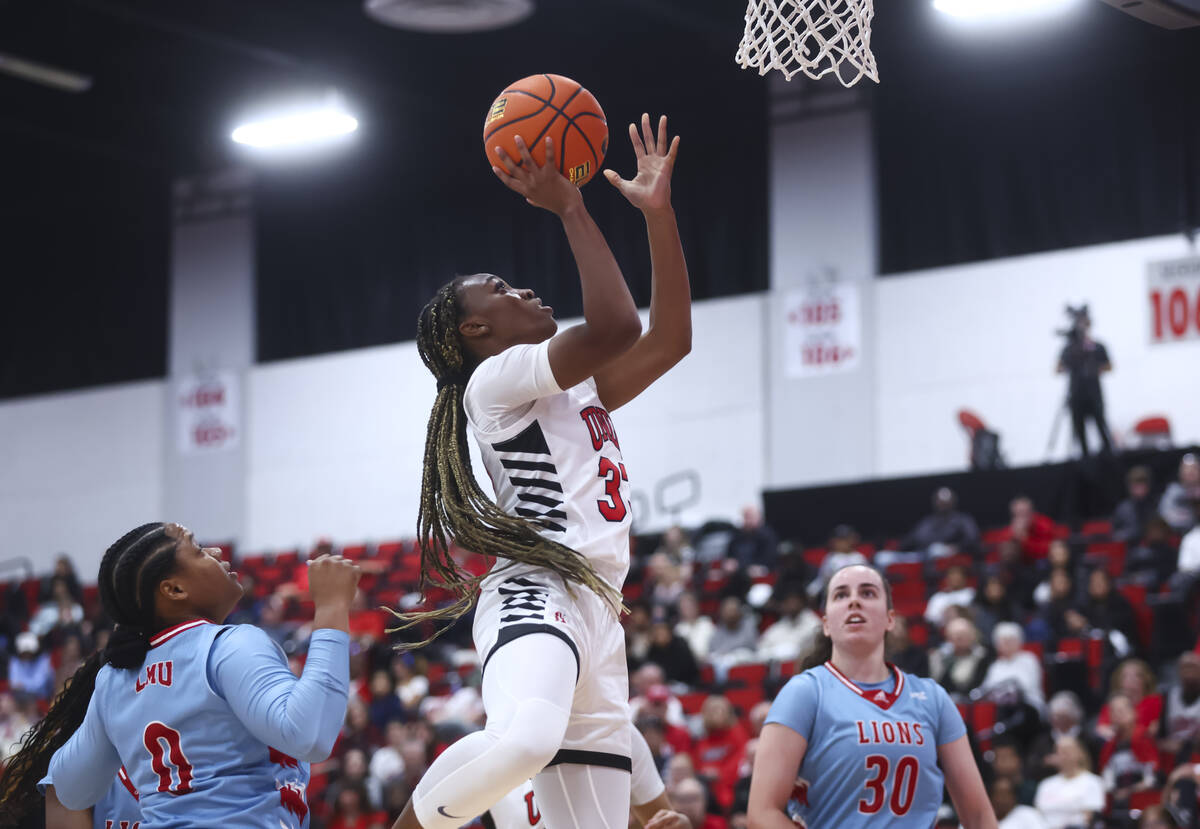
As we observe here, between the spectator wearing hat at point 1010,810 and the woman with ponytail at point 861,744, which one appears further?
the spectator wearing hat at point 1010,810

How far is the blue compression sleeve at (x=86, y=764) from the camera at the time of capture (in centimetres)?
376

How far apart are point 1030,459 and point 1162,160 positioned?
11.5ft

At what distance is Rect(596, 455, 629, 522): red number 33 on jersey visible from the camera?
4.23 metres

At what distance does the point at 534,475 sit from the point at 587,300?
0.50 meters

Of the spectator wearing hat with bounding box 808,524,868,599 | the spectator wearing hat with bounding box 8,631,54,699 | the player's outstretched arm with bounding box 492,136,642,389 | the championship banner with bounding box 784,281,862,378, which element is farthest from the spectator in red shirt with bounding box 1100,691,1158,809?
the spectator wearing hat with bounding box 8,631,54,699

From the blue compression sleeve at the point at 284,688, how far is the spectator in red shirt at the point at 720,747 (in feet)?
24.9

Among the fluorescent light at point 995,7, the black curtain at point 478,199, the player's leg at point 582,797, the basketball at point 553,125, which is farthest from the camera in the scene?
the black curtain at point 478,199

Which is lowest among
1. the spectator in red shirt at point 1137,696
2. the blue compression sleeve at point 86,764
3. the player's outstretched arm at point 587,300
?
the spectator in red shirt at point 1137,696

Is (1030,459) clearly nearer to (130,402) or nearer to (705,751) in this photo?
(705,751)

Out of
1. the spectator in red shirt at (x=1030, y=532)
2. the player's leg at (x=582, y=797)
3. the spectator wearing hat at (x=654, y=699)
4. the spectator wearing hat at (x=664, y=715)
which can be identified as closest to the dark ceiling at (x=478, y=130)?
the spectator in red shirt at (x=1030, y=532)

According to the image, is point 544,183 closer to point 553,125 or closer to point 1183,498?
point 553,125

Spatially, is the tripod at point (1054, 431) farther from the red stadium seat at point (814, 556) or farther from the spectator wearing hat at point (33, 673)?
the spectator wearing hat at point (33, 673)

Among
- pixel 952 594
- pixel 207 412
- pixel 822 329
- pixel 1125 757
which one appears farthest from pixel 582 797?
pixel 207 412

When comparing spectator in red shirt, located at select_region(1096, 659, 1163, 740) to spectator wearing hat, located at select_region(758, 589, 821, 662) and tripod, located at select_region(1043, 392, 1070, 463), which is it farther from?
tripod, located at select_region(1043, 392, 1070, 463)
